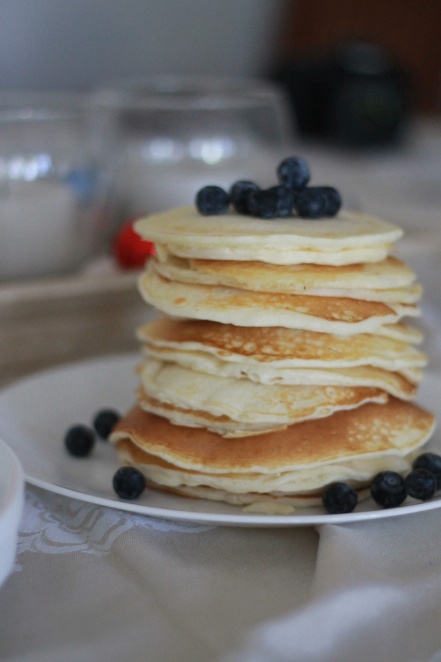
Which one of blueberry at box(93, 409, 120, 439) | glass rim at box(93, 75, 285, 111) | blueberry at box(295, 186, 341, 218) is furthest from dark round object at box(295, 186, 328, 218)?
glass rim at box(93, 75, 285, 111)

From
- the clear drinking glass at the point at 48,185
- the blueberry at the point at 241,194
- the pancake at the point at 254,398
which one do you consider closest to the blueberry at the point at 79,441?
the pancake at the point at 254,398

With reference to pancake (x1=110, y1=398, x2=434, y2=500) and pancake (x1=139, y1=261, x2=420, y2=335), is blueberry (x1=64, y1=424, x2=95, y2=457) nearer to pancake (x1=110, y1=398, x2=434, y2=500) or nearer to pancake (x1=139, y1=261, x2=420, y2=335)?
pancake (x1=110, y1=398, x2=434, y2=500)

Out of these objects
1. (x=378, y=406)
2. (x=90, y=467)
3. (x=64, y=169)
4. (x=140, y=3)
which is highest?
(x=140, y=3)

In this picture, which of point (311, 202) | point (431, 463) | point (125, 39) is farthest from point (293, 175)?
point (125, 39)

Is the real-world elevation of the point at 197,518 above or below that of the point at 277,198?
below

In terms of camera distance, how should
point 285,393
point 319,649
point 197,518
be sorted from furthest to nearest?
point 285,393
point 197,518
point 319,649

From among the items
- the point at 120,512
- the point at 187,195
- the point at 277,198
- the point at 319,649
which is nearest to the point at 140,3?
the point at 187,195

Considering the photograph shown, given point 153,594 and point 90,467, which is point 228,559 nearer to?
point 153,594
